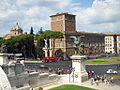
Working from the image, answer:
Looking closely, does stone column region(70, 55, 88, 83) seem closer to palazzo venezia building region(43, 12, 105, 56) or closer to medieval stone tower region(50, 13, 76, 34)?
palazzo venezia building region(43, 12, 105, 56)

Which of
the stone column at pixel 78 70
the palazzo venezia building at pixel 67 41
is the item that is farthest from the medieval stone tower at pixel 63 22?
the stone column at pixel 78 70

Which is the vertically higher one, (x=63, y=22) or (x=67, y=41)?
(x=63, y=22)

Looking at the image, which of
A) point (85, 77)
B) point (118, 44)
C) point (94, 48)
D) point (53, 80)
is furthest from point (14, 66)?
point (118, 44)

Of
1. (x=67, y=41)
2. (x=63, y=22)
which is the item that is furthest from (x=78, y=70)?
(x=63, y=22)

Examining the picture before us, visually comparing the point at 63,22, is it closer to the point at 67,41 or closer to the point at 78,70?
the point at 67,41

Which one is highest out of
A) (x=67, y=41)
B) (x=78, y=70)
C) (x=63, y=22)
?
(x=63, y=22)

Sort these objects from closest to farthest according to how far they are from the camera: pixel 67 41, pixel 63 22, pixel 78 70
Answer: pixel 78 70
pixel 67 41
pixel 63 22

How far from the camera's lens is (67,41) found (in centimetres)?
8106

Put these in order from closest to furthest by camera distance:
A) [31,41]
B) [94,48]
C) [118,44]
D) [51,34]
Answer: [31,41], [51,34], [94,48], [118,44]

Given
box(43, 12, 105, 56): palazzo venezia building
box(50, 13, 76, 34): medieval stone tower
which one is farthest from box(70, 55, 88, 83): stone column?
box(50, 13, 76, 34): medieval stone tower

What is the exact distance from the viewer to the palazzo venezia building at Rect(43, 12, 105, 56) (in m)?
80.7

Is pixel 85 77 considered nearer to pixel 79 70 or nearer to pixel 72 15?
pixel 79 70

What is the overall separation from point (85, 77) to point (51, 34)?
5384 cm

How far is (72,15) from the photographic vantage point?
299 ft
